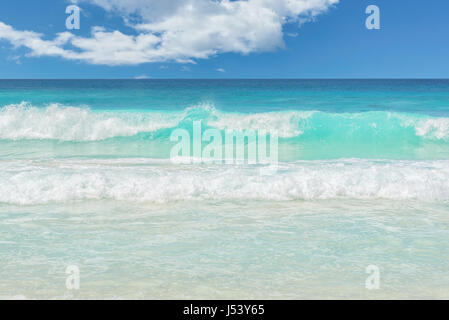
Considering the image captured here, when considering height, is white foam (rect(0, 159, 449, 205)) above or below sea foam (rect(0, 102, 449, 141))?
below

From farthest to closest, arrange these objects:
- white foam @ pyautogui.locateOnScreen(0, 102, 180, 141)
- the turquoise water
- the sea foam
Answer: the sea foam, white foam @ pyautogui.locateOnScreen(0, 102, 180, 141), the turquoise water

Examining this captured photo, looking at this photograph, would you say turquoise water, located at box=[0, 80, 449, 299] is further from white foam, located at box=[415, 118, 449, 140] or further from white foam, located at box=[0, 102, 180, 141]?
white foam, located at box=[415, 118, 449, 140]

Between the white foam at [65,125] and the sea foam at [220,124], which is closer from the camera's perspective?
the white foam at [65,125]

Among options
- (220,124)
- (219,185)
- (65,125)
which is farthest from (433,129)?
(65,125)

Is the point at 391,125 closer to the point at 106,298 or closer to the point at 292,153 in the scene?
the point at 292,153

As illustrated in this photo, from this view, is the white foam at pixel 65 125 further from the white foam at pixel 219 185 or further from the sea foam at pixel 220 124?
the white foam at pixel 219 185

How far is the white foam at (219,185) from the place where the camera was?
23.2ft

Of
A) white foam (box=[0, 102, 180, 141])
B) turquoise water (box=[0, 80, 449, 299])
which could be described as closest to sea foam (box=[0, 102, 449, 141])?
white foam (box=[0, 102, 180, 141])

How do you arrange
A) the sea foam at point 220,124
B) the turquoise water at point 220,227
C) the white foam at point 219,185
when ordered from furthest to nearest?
the sea foam at point 220,124, the white foam at point 219,185, the turquoise water at point 220,227

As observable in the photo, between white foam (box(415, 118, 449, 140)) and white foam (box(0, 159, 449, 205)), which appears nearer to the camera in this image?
white foam (box(0, 159, 449, 205))

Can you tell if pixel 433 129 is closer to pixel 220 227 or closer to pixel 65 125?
pixel 220 227

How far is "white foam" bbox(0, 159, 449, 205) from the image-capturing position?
7.08 meters

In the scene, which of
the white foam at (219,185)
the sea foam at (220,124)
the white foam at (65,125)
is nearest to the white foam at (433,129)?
the sea foam at (220,124)

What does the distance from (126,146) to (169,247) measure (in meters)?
9.18
